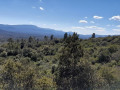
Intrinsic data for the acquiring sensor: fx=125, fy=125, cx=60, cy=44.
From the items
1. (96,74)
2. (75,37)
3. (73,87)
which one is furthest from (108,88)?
(75,37)

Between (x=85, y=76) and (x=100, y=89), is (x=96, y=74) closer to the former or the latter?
(x=85, y=76)

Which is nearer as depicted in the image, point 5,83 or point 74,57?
point 5,83

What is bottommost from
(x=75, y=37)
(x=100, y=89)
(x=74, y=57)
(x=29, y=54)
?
(x=29, y=54)

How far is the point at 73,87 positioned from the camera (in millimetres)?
9430

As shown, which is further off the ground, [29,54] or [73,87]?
[73,87]

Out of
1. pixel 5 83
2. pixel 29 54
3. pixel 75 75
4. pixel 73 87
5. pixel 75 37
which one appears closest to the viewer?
pixel 5 83

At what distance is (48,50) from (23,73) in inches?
1364

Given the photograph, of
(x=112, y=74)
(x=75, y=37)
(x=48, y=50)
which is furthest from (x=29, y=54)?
(x=112, y=74)

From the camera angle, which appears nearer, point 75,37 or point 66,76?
point 66,76

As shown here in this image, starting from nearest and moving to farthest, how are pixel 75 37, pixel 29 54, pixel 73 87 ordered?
pixel 73 87
pixel 75 37
pixel 29 54

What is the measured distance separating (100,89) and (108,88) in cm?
49

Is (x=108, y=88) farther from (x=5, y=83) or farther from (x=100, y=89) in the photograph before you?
(x=5, y=83)

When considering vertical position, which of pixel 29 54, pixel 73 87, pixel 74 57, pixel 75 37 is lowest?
pixel 29 54

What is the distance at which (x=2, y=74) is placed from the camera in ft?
29.4
